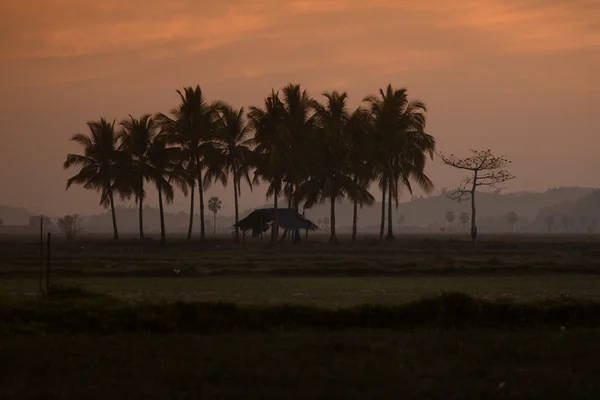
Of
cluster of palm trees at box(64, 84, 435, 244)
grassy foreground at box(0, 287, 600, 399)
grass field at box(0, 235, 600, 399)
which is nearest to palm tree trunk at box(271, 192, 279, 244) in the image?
cluster of palm trees at box(64, 84, 435, 244)

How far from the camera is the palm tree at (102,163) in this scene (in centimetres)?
6312

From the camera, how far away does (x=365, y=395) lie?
33.8ft

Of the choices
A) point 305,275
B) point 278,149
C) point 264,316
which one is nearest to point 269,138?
point 278,149

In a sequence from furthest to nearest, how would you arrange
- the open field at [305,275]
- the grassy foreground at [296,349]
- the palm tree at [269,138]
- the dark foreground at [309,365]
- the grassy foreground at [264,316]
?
the palm tree at [269,138] → the open field at [305,275] → the grassy foreground at [264,316] → the grassy foreground at [296,349] → the dark foreground at [309,365]

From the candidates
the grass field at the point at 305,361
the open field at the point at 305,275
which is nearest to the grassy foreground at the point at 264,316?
the grass field at the point at 305,361

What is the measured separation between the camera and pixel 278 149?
189 feet

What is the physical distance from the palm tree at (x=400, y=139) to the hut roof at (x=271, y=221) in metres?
7.08

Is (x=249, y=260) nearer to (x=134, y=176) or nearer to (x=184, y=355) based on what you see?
(x=134, y=176)

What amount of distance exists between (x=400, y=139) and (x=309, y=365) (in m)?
49.9

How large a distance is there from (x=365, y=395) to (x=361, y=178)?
5256cm

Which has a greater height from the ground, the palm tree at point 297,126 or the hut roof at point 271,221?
the palm tree at point 297,126

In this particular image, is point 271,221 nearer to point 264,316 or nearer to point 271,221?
point 271,221

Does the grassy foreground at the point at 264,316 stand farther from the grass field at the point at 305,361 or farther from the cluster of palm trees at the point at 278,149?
the cluster of palm trees at the point at 278,149

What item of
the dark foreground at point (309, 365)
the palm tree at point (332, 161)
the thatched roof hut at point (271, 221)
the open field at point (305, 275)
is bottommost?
the dark foreground at point (309, 365)
